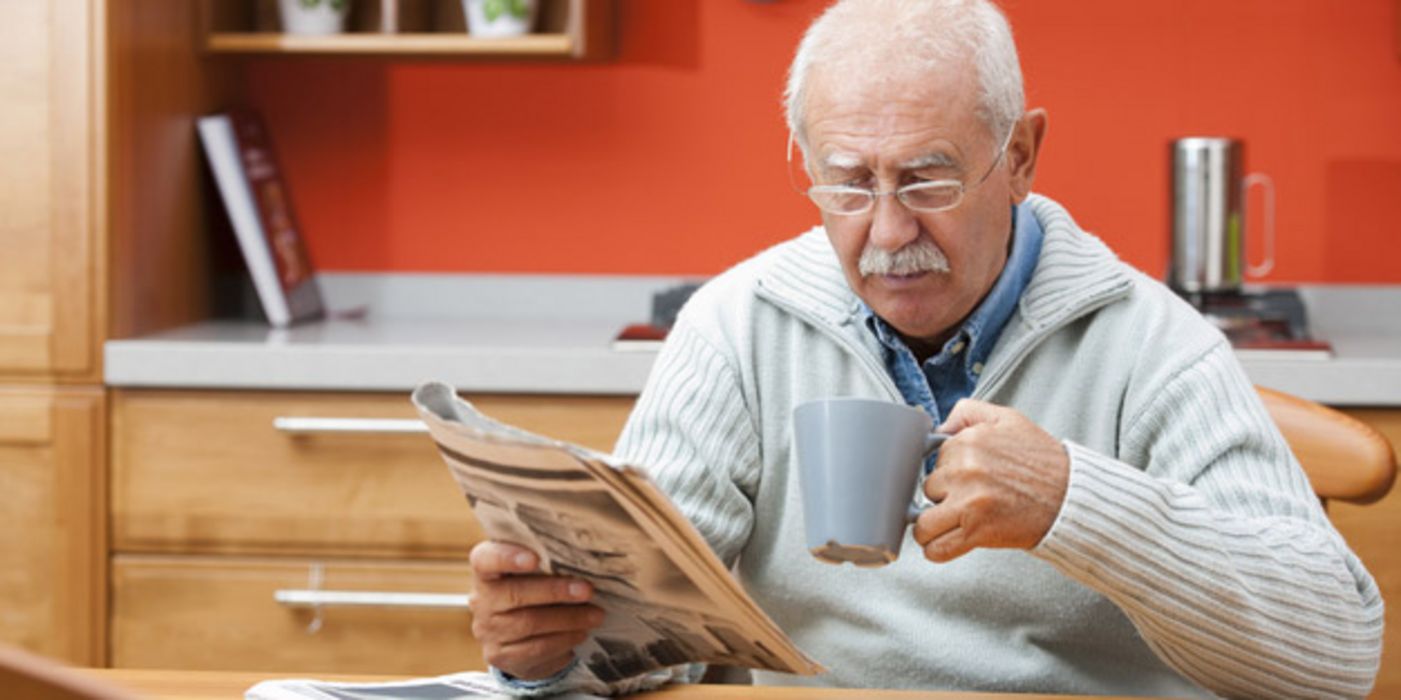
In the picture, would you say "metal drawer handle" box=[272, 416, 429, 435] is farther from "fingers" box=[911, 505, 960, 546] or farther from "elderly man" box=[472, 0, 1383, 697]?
"fingers" box=[911, 505, 960, 546]

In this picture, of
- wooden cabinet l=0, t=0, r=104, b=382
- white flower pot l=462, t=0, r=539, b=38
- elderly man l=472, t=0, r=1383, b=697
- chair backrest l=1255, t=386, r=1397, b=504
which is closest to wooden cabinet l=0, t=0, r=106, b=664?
wooden cabinet l=0, t=0, r=104, b=382

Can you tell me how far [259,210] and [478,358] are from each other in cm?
56

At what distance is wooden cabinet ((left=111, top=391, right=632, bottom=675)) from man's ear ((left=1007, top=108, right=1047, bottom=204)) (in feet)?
3.11

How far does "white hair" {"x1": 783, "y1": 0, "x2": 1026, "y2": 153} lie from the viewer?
1265mm

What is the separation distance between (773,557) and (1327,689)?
1.39 feet

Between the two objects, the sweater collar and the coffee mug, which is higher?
the sweater collar

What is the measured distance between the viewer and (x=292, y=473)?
2.29m

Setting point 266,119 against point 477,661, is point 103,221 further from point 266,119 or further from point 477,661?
point 477,661

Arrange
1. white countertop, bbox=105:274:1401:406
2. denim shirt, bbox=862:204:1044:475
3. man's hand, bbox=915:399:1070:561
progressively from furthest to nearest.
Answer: white countertop, bbox=105:274:1401:406 < denim shirt, bbox=862:204:1044:475 < man's hand, bbox=915:399:1070:561

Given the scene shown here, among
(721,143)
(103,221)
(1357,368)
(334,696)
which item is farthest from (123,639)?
(1357,368)

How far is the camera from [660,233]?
282 centimetres

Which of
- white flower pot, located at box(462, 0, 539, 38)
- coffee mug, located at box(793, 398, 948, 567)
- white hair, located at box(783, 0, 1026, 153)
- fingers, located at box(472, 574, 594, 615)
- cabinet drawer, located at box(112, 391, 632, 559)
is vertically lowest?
cabinet drawer, located at box(112, 391, 632, 559)

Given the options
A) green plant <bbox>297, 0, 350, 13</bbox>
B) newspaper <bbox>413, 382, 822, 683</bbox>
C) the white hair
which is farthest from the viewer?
green plant <bbox>297, 0, 350, 13</bbox>

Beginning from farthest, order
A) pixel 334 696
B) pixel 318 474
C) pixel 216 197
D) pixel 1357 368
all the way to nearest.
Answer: pixel 216 197 → pixel 318 474 → pixel 1357 368 → pixel 334 696
